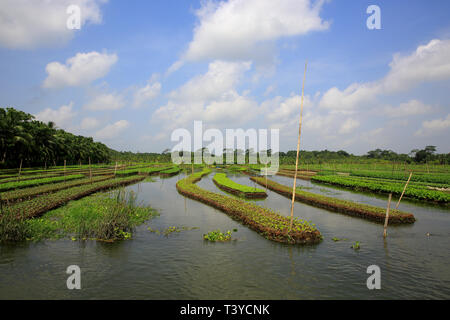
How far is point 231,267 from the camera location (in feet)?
27.7

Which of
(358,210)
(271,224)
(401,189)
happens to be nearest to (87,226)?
(271,224)

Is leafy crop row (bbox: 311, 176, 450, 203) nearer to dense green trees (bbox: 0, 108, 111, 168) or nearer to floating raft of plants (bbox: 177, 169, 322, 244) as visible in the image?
floating raft of plants (bbox: 177, 169, 322, 244)

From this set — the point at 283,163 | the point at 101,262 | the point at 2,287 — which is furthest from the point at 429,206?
the point at 283,163

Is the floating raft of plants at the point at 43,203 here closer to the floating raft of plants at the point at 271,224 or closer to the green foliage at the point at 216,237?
the green foliage at the point at 216,237

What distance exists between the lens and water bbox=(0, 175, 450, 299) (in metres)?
6.98

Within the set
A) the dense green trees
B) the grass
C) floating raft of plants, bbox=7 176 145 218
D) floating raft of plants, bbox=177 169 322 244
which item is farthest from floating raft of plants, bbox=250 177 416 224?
the dense green trees

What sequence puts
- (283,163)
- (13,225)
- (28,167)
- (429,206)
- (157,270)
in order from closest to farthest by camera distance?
(157,270), (13,225), (429,206), (28,167), (283,163)

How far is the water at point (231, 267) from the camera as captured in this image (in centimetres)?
698

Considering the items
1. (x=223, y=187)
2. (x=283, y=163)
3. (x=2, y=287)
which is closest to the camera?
(x=2, y=287)

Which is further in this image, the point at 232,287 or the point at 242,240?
the point at 242,240

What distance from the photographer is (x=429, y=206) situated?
1895cm
